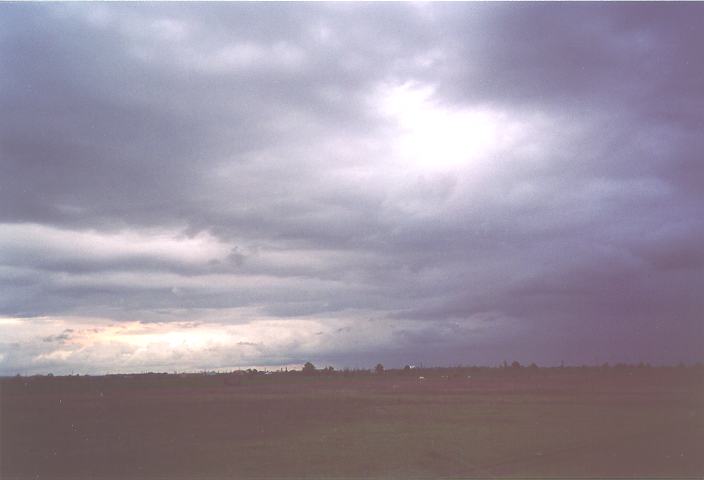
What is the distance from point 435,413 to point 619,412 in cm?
1384

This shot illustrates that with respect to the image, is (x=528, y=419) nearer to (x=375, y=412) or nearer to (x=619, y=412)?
(x=619, y=412)

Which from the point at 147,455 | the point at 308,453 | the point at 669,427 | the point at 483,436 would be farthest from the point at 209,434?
the point at 669,427

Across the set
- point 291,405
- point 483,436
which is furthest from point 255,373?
point 483,436

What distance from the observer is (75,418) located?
1923 inches

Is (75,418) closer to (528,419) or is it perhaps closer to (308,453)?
(308,453)

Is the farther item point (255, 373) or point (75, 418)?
point (255, 373)

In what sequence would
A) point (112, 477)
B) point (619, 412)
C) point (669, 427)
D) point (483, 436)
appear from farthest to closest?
point (619, 412)
point (669, 427)
point (483, 436)
point (112, 477)

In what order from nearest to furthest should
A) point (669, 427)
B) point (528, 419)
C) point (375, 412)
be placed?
point (669, 427) → point (528, 419) → point (375, 412)

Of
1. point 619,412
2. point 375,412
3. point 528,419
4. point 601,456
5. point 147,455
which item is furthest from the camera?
point 375,412

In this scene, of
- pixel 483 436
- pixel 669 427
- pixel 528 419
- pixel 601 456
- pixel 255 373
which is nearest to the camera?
pixel 601 456

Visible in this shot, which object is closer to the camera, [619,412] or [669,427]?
[669,427]

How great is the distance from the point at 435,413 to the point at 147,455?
2515 centimetres

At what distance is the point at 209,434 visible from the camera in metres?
38.0

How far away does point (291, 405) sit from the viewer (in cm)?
5950
